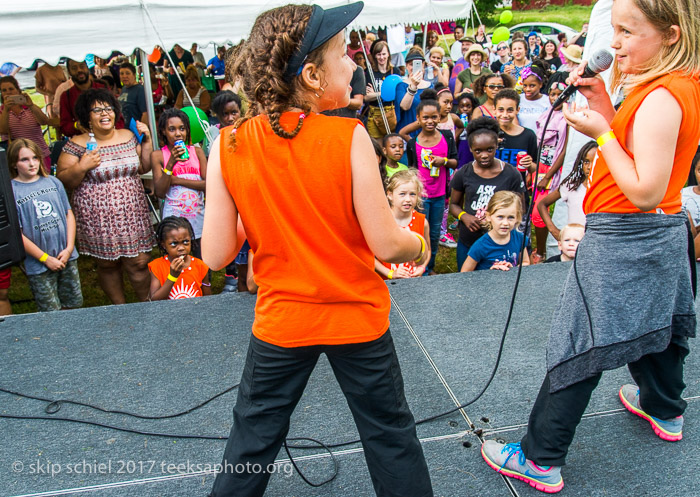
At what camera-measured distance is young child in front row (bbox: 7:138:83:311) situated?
3.75m

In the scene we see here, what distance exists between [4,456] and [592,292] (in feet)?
7.42

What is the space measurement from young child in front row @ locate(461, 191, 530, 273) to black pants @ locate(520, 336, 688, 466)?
174 cm

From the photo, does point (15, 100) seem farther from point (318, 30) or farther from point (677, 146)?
point (677, 146)

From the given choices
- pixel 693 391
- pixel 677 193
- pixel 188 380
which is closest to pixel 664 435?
pixel 693 391

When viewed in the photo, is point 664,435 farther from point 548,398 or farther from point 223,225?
point 223,225

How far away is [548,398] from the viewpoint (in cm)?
187

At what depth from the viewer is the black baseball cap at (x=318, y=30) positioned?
1.32m

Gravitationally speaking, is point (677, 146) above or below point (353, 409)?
above

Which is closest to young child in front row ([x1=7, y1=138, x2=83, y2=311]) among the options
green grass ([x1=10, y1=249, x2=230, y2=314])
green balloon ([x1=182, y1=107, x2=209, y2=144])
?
green grass ([x1=10, y1=249, x2=230, y2=314])

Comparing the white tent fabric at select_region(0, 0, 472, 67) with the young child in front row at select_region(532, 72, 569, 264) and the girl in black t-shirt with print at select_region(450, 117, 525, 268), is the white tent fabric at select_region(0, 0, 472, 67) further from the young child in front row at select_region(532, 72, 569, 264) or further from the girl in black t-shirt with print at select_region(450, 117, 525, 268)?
the young child in front row at select_region(532, 72, 569, 264)

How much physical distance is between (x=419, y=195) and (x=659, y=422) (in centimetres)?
215

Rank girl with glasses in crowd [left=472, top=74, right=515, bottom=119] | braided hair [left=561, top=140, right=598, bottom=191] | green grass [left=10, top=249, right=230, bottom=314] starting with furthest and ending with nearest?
girl with glasses in crowd [left=472, top=74, right=515, bottom=119], green grass [left=10, top=249, right=230, bottom=314], braided hair [left=561, top=140, right=598, bottom=191]

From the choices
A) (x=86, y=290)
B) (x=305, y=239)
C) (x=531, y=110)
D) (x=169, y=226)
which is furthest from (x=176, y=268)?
(x=531, y=110)

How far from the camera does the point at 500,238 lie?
3.89 m
